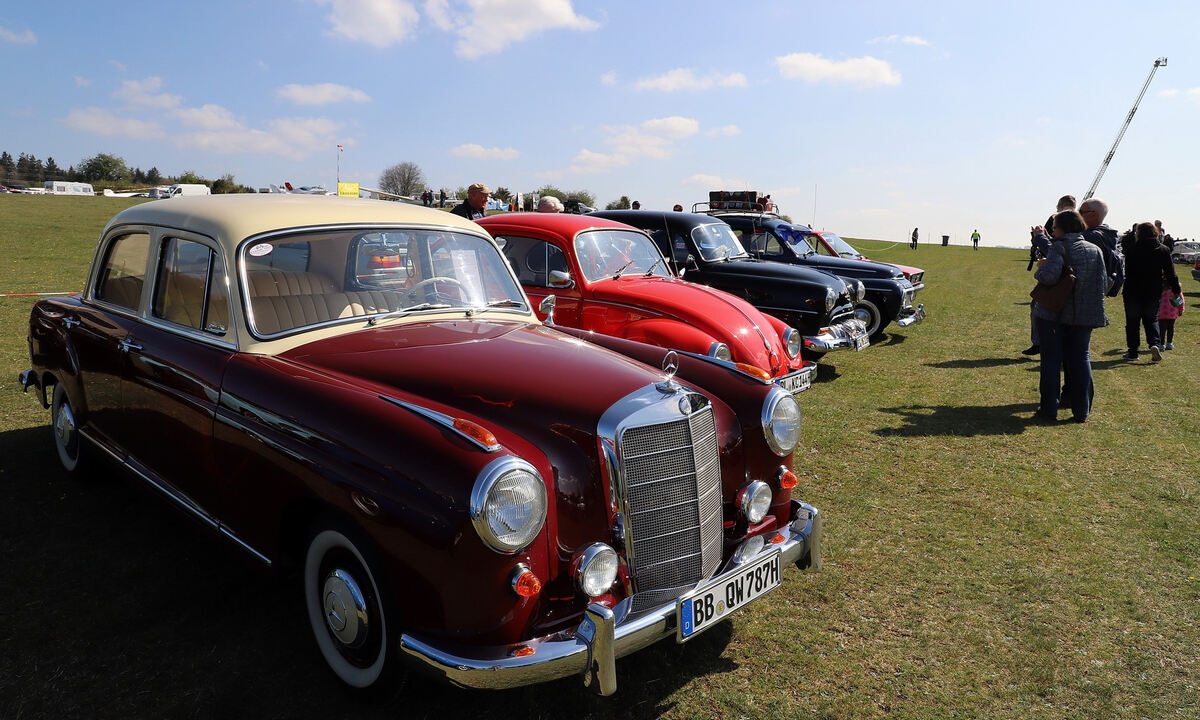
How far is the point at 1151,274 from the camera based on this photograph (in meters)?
10.1

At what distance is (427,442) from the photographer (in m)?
2.56

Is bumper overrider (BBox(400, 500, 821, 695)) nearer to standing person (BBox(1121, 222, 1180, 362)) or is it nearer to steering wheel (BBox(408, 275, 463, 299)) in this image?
steering wheel (BBox(408, 275, 463, 299))

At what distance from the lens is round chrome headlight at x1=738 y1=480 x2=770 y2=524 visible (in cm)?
336

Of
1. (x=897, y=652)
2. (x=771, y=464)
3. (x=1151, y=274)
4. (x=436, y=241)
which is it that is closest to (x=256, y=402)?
(x=436, y=241)

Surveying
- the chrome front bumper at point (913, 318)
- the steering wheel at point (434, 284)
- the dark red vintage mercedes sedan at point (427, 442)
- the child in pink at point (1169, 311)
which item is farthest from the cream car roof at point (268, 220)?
the child in pink at point (1169, 311)

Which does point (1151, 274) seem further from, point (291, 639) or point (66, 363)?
point (66, 363)

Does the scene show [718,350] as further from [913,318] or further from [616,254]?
[913,318]

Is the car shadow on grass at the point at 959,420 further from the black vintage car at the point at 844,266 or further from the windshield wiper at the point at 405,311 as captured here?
the windshield wiper at the point at 405,311

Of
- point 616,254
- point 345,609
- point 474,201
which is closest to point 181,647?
point 345,609

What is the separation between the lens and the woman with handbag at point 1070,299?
673 cm

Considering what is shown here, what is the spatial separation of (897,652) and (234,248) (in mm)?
3582

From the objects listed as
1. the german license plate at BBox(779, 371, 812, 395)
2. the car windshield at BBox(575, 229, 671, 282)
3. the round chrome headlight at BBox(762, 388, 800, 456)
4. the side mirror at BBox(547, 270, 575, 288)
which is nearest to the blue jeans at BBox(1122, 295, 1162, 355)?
the german license plate at BBox(779, 371, 812, 395)

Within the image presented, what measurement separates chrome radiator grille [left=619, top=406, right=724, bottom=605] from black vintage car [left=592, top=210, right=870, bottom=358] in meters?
6.03

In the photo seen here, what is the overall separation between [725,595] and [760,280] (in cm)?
703
